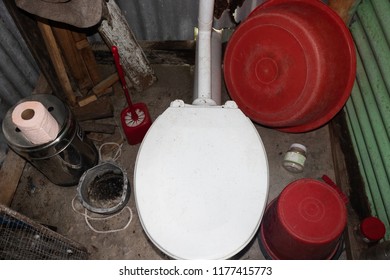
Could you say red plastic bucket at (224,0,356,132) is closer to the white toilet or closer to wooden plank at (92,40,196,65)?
the white toilet

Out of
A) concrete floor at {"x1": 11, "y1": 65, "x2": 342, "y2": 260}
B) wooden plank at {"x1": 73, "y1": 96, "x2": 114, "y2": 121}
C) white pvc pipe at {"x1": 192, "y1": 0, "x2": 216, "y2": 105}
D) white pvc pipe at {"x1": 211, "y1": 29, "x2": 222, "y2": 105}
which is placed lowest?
concrete floor at {"x1": 11, "y1": 65, "x2": 342, "y2": 260}

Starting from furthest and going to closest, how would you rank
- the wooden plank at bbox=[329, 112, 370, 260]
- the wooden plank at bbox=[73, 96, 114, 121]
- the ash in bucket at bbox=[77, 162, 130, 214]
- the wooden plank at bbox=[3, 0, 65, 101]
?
the wooden plank at bbox=[73, 96, 114, 121] < the ash in bucket at bbox=[77, 162, 130, 214] < the wooden plank at bbox=[329, 112, 370, 260] < the wooden plank at bbox=[3, 0, 65, 101]

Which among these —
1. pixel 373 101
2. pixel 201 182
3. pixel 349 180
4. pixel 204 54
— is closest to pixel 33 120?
pixel 201 182

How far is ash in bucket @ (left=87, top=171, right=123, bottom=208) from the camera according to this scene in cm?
174

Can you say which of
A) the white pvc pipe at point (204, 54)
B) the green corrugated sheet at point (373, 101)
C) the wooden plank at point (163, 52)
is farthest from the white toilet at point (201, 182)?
the wooden plank at point (163, 52)

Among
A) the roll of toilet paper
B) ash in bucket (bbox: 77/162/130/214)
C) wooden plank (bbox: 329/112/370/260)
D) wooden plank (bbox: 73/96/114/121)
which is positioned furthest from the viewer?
wooden plank (bbox: 73/96/114/121)

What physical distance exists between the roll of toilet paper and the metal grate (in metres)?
0.34

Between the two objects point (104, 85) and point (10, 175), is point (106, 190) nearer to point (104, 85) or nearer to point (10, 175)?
point (10, 175)

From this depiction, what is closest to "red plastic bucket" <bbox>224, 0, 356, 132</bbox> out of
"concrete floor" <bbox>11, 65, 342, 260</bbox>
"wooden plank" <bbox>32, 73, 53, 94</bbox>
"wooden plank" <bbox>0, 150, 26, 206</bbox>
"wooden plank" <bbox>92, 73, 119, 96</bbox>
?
"concrete floor" <bbox>11, 65, 342, 260</bbox>

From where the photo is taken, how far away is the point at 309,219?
128 centimetres

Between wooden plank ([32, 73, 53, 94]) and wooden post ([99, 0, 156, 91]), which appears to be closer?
wooden post ([99, 0, 156, 91])

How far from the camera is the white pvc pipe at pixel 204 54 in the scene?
1459 millimetres
